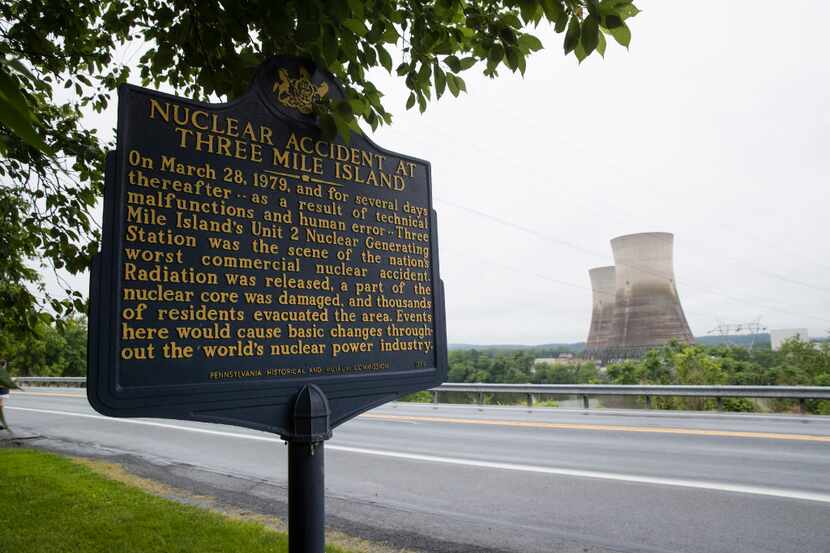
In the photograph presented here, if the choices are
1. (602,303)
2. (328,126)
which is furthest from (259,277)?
(602,303)

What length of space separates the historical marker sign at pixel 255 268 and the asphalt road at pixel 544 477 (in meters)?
2.44

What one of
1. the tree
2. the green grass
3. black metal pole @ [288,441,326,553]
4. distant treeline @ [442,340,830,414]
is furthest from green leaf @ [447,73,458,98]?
distant treeline @ [442,340,830,414]

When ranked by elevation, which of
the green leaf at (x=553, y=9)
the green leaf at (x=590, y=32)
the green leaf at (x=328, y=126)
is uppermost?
the green leaf at (x=553, y=9)

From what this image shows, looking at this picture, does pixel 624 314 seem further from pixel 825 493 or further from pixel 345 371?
pixel 345 371

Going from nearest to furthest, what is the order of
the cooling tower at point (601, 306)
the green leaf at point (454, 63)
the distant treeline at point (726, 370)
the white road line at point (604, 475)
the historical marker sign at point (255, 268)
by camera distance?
the historical marker sign at point (255, 268), the green leaf at point (454, 63), the white road line at point (604, 475), the distant treeline at point (726, 370), the cooling tower at point (601, 306)

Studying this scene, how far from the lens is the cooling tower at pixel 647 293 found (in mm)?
23562

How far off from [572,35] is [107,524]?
5006 millimetres

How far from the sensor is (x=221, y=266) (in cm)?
252

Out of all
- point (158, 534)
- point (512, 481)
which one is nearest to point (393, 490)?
point (512, 481)

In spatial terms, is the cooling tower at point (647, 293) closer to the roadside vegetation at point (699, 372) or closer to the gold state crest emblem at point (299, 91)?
the roadside vegetation at point (699, 372)

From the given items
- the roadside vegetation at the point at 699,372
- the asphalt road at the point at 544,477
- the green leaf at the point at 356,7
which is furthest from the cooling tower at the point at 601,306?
the green leaf at the point at 356,7

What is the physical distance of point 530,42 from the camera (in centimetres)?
321

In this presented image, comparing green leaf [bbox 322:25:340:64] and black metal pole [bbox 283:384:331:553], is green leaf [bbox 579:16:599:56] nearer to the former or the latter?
green leaf [bbox 322:25:340:64]

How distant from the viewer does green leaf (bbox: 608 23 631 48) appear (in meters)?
2.64
